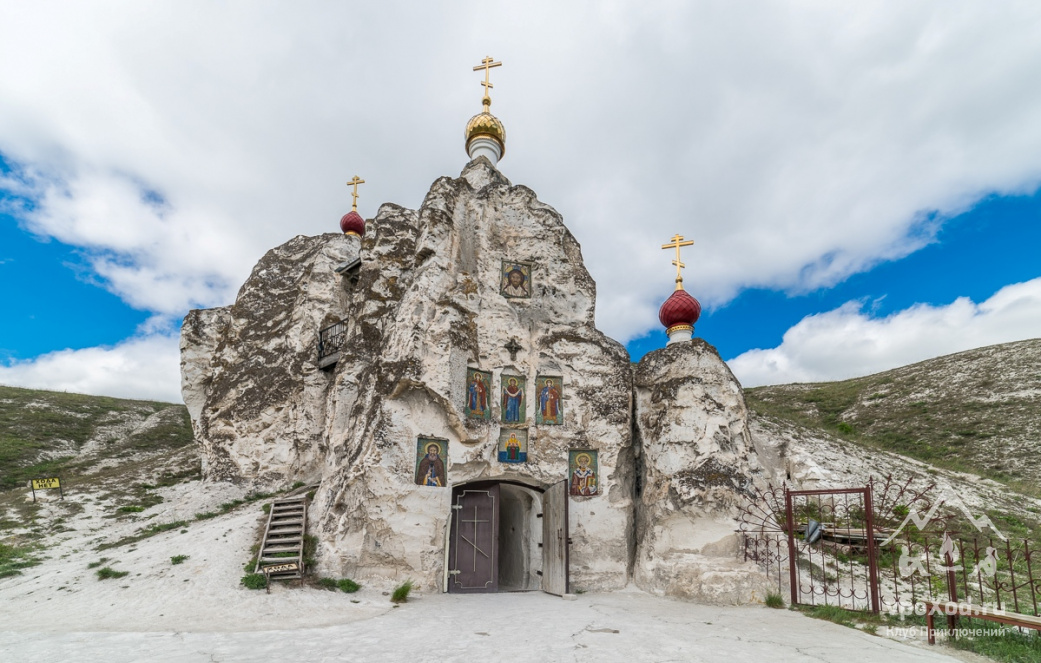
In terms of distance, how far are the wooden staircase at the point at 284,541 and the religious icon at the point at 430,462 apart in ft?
9.48

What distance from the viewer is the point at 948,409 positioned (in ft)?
80.3

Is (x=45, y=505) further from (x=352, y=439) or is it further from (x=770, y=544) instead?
(x=770, y=544)

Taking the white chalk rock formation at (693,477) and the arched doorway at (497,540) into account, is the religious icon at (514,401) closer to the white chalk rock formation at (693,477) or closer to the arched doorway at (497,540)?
the arched doorway at (497,540)

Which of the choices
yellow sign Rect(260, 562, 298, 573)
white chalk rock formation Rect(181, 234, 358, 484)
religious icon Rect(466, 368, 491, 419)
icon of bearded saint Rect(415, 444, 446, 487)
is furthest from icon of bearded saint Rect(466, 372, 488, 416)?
white chalk rock formation Rect(181, 234, 358, 484)

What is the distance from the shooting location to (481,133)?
17.5 meters

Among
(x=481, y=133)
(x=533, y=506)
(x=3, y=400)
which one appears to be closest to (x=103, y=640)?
(x=533, y=506)

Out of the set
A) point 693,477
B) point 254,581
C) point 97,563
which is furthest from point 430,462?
point 97,563

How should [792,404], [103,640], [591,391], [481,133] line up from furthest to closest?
[792,404]
[481,133]
[591,391]
[103,640]

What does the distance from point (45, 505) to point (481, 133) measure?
54.6ft

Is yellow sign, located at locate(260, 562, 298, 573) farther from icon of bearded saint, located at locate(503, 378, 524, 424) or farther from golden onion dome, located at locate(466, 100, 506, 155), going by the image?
golden onion dome, located at locate(466, 100, 506, 155)

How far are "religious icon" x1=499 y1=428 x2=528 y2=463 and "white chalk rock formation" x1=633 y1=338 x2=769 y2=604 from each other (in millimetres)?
2940

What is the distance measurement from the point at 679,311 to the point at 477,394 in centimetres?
625

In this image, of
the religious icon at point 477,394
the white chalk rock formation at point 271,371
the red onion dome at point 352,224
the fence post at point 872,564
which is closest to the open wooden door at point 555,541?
the religious icon at point 477,394

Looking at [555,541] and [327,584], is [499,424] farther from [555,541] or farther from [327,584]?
[327,584]
